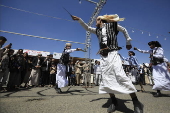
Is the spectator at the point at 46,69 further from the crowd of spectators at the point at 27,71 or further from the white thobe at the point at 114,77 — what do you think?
the white thobe at the point at 114,77

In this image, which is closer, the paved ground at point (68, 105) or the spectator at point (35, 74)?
the paved ground at point (68, 105)

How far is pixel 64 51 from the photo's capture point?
14.3 feet

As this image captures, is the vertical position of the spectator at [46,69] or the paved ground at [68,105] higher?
the spectator at [46,69]

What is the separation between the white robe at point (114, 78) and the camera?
74.1 inches

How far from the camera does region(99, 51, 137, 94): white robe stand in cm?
188

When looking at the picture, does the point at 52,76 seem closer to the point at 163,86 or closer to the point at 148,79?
the point at 163,86

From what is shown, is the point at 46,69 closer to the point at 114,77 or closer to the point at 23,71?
the point at 23,71

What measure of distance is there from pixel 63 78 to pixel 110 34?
3.11 meters

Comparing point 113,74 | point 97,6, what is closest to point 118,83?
point 113,74

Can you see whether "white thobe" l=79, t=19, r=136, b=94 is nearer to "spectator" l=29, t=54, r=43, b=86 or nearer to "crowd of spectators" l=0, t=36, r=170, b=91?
"crowd of spectators" l=0, t=36, r=170, b=91

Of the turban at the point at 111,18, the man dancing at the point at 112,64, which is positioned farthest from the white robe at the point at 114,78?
the turban at the point at 111,18

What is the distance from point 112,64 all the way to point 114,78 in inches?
11.0

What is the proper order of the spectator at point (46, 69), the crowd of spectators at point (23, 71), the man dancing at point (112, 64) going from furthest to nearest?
1. the spectator at point (46, 69)
2. the crowd of spectators at point (23, 71)
3. the man dancing at point (112, 64)

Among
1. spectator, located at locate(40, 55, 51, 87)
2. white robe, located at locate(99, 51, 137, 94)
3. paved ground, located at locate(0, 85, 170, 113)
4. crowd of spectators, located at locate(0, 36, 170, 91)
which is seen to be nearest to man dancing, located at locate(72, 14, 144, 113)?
white robe, located at locate(99, 51, 137, 94)
